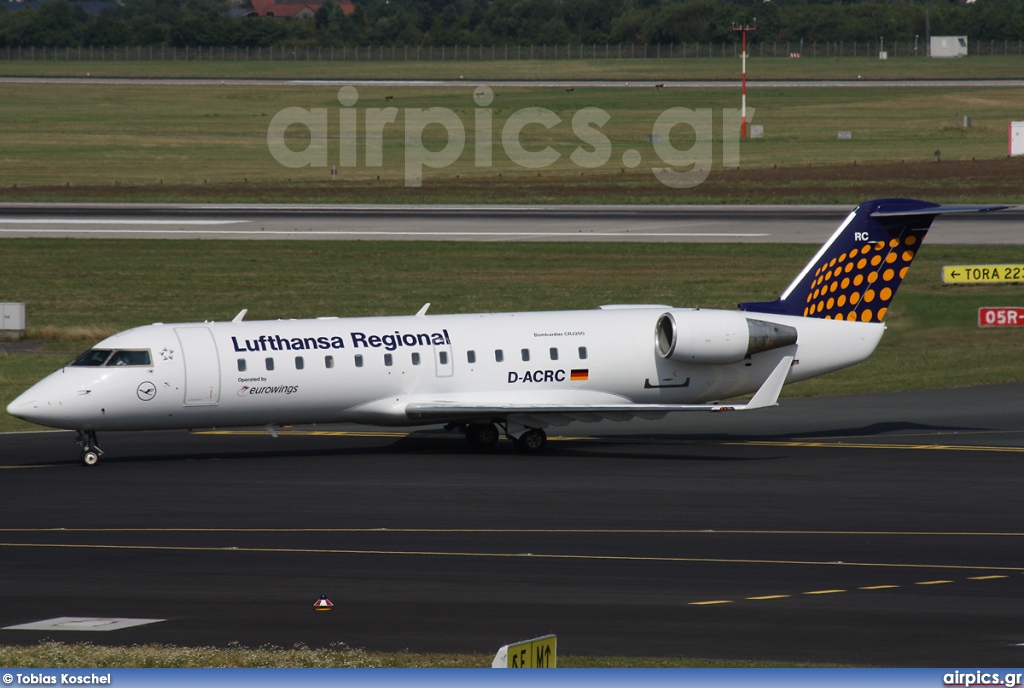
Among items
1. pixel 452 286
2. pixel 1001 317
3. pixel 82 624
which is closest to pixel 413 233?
pixel 452 286

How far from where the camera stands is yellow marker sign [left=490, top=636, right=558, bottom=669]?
1102cm

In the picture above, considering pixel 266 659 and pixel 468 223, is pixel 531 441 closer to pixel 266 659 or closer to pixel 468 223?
pixel 266 659

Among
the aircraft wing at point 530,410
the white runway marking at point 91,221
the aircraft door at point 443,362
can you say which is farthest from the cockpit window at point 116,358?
the white runway marking at point 91,221

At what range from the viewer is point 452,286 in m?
59.2

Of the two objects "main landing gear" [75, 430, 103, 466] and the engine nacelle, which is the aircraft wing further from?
"main landing gear" [75, 430, 103, 466]

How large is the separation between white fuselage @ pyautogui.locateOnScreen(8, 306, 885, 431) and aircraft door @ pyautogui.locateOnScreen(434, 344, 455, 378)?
23 mm

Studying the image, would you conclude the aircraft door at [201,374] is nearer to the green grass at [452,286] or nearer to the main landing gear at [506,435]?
the main landing gear at [506,435]

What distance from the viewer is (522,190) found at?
94.2 meters

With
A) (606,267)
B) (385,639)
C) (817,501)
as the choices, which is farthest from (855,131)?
(385,639)

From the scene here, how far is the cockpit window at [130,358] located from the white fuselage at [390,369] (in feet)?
→ 0.28

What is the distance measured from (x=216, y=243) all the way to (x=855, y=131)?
74.0 meters

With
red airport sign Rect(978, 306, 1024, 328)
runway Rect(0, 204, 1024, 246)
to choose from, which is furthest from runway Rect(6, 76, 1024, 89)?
red airport sign Rect(978, 306, 1024, 328)

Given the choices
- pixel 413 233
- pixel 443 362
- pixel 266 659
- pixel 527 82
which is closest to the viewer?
pixel 266 659

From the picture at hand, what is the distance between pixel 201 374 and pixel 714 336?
11.5m
